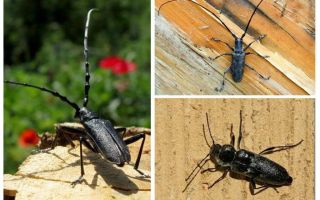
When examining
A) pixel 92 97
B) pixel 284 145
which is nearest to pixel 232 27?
pixel 284 145

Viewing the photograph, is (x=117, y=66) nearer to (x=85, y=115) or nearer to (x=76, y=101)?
(x=76, y=101)

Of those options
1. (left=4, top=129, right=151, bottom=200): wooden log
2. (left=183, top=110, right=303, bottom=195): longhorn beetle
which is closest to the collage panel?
(left=4, top=129, right=151, bottom=200): wooden log

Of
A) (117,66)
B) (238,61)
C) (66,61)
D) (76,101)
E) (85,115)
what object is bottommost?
(85,115)

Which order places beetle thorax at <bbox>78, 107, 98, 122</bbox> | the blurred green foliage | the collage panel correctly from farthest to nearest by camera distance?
the blurred green foliage
beetle thorax at <bbox>78, 107, 98, 122</bbox>
the collage panel

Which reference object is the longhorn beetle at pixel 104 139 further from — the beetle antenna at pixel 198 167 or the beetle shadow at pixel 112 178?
the beetle antenna at pixel 198 167

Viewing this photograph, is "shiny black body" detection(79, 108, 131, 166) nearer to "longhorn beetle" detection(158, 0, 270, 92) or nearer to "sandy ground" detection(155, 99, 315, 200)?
"sandy ground" detection(155, 99, 315, 200)

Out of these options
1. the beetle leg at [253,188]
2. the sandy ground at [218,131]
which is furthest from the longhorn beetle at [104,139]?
the beetle leg at [253,188]

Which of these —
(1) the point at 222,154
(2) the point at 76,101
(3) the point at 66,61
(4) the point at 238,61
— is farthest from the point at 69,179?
(3) the point at 66,61
